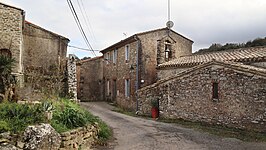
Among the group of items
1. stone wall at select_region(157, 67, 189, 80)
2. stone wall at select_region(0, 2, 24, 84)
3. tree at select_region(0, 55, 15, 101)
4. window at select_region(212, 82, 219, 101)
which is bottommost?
window at select_region(212, 82, 219, 101)

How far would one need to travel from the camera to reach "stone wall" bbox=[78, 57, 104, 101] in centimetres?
2352

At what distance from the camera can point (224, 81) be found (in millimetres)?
10953

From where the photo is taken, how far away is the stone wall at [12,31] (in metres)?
12.0

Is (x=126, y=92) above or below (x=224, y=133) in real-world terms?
above

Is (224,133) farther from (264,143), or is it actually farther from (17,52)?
(17,52)

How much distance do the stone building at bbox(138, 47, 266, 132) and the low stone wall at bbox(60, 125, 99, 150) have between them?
5.91 m

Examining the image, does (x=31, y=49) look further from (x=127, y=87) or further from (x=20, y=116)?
(x=20, y=116)

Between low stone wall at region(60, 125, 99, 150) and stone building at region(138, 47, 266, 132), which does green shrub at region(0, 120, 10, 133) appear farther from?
stone building at region(138, 47, 266, 132)

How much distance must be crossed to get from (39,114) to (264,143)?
7642 mm

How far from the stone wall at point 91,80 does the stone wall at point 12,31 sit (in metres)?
10.3

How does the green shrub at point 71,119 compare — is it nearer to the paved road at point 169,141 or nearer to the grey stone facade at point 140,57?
the paved road at point 169,141

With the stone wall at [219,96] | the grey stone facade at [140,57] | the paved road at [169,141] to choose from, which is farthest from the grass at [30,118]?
the grey stone facade at [140,57]

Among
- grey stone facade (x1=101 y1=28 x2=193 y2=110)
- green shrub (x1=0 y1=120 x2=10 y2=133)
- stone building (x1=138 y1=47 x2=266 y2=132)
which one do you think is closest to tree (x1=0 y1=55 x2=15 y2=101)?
green shrub (x1=0 y1=120 x2=10 y2=133)

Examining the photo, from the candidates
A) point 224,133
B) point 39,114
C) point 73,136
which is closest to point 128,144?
point 73,136
